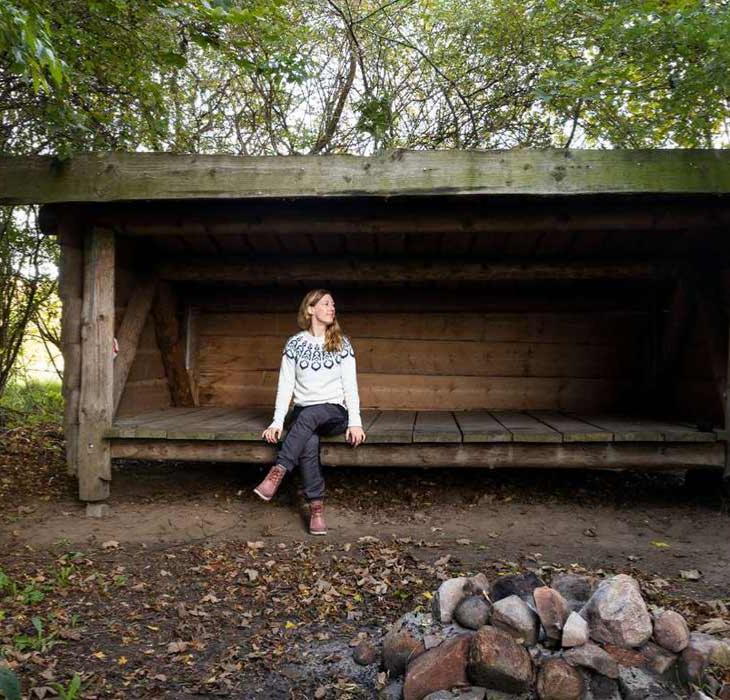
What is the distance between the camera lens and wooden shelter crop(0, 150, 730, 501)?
4055 mm

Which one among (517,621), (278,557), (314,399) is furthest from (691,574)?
(314,399)

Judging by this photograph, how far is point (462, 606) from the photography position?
260 centimetres

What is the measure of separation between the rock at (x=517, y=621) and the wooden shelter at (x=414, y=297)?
1992 mm

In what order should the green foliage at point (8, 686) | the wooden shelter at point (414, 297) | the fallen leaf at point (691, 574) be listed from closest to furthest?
the green foliage at point (8, 686) < the fallen leaf at point (691, 574) < the wooden shelter at point (414, 297)

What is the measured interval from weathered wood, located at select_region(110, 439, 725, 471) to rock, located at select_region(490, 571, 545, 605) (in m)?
1.81

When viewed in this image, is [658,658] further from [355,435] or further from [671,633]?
[355,435]

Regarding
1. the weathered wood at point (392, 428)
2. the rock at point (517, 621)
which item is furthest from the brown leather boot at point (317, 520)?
the rock at point (517, 621)

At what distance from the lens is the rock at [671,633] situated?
7.82ft

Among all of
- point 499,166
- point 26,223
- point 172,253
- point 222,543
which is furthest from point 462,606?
point 26,223

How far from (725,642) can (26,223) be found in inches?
300

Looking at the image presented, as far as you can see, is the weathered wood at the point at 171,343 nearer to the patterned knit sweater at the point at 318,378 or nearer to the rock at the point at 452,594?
the patterned knit sweater at the point at 318,378

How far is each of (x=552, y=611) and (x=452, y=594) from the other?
44 centimetres

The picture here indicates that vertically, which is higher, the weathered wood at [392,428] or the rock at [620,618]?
the weathered wood at [392,428]

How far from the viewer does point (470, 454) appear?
179 inches
